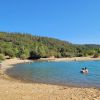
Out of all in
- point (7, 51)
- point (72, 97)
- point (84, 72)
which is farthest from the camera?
point (7, 51)

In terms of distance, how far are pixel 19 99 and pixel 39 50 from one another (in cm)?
17257

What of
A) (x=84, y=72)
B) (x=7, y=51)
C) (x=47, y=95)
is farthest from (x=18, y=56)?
(x=47, y=95)

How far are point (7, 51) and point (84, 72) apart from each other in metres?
105

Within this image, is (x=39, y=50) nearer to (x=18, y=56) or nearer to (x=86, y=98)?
(x=18, y=56)

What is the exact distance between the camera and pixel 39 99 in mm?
22406

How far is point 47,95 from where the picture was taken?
2439 centimetres

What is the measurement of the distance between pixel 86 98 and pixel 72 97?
4.25ft

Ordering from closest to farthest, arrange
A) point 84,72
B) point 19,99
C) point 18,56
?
point 19,99 → point 84,72 → point 18,56

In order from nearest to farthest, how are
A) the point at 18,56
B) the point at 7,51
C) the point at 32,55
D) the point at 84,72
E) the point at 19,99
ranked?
the point at 19,99 < the point at 84,72 < the point at 7,51 < the point at 18,56 < the point at 32,55

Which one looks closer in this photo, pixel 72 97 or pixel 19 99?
pixel 19 99

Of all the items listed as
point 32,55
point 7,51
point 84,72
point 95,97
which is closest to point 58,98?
point 95,97

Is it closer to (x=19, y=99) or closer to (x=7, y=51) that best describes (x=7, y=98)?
(x=19, y=99)

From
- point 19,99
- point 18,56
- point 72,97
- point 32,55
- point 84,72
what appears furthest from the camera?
point 32,55

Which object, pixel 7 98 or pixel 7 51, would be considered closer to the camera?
pixel 7 98
